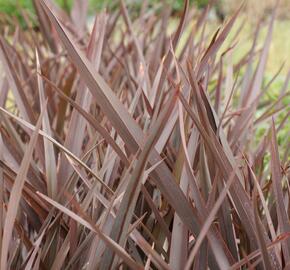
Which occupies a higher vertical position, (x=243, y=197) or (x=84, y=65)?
(x=84, y=65)

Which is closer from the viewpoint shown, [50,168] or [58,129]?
[50,168]

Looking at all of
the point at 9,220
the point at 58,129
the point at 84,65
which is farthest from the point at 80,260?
the point at 58,129

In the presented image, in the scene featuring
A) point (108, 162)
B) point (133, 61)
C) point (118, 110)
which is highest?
point (118, 110)

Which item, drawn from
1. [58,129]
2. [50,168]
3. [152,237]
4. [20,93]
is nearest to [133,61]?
[58,129]

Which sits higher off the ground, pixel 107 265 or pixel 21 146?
pixel 21 146

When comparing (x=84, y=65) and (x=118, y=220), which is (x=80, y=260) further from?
(x=84, y=65)

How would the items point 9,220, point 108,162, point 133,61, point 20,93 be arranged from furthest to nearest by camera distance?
point 133,61 < point 20,93 < point 108,162 < point 9,220

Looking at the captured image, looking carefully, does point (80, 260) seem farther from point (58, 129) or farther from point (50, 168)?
point (58, 129)

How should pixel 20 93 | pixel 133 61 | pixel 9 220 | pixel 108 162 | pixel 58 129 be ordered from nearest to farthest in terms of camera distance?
1. pixel 9 220
2. pixel 108 162
3. pixel 20 93
4. pixel 58 129
5. pixel 133 61

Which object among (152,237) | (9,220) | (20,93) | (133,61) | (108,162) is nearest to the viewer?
(9,220)
